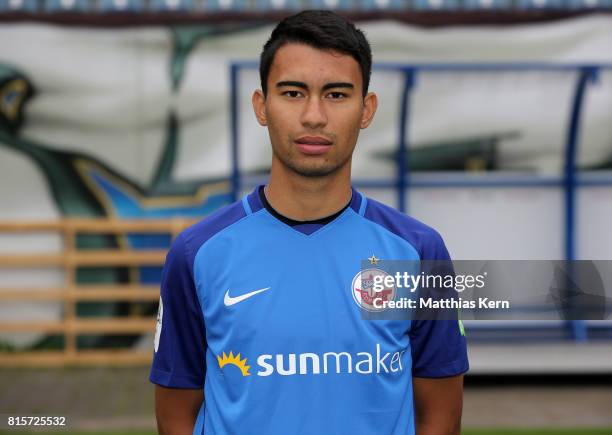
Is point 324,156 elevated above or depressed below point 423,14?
below

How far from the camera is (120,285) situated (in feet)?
27.7

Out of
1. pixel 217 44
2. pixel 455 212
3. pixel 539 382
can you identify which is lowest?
pixel 539 382

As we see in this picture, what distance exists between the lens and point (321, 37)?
2.19m

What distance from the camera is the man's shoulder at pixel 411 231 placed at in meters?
2.35

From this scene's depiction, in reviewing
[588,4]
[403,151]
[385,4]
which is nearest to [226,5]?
[385,4]

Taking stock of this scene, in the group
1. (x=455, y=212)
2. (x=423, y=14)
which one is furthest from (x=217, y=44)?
(x=455, y=212)

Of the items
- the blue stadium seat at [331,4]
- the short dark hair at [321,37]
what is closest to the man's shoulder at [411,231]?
the short dark hair at [321,37]

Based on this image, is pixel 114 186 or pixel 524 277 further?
pixel 114 186

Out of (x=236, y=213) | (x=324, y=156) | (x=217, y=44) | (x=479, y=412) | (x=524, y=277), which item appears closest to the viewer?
(x=324, y=156)

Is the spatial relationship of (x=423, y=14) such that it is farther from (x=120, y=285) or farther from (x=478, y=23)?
(x=120, y=285)

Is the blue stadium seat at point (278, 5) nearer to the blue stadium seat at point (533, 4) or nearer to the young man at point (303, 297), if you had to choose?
the blue stadium seat at point (533, 4)

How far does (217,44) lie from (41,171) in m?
1.96

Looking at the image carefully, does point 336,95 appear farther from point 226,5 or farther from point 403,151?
point 226,5

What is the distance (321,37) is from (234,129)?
477 cm
